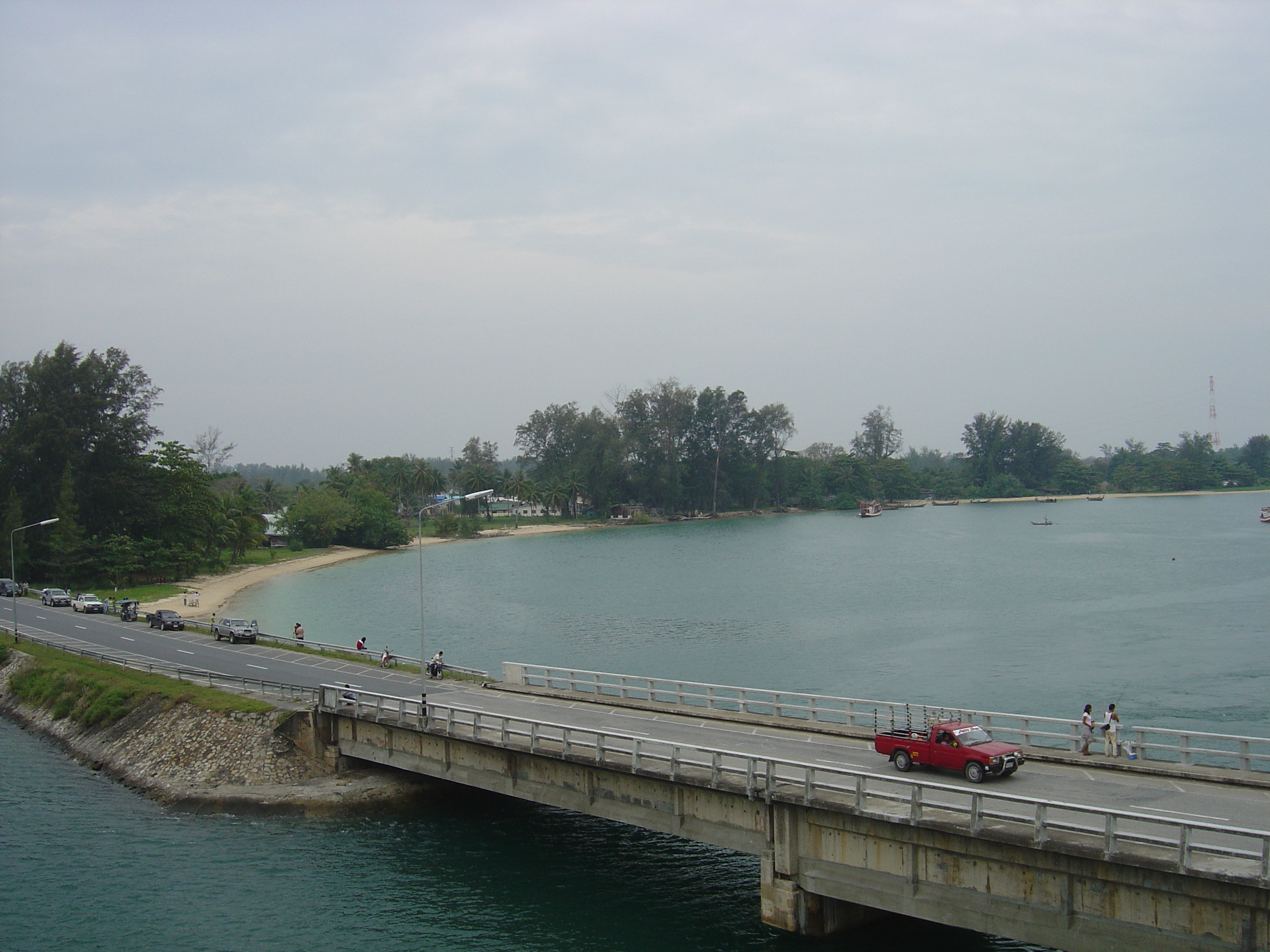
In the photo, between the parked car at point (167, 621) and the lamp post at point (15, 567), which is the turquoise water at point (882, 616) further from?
the lamp post at point (15, 567)

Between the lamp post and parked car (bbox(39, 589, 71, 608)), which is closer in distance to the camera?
the lamp post

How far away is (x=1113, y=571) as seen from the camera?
109 metres

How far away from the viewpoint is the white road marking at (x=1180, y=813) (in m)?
22.2

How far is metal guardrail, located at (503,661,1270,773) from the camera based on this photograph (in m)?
28.6

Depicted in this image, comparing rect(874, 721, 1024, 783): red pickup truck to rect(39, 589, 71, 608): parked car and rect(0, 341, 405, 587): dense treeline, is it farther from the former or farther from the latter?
rect(0, 341, 405, 587): dense treeline

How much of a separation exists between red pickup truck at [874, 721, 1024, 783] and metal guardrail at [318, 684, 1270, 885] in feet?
2.85

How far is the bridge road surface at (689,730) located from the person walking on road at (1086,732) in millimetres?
1397

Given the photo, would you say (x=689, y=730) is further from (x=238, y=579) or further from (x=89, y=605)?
(x=238, y=579)

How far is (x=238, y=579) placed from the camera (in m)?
121

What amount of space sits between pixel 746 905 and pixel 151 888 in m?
18.1

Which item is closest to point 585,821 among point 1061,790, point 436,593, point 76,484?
point 1061,790

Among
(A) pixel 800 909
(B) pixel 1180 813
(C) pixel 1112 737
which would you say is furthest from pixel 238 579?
(B) pixel 1180 813

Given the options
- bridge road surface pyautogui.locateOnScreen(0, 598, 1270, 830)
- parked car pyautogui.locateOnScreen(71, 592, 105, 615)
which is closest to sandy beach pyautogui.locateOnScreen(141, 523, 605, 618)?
A: parked car pyautogui.locateOnScreen(71, 592, 105, 615)

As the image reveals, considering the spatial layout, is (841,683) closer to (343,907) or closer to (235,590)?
(343,907)
